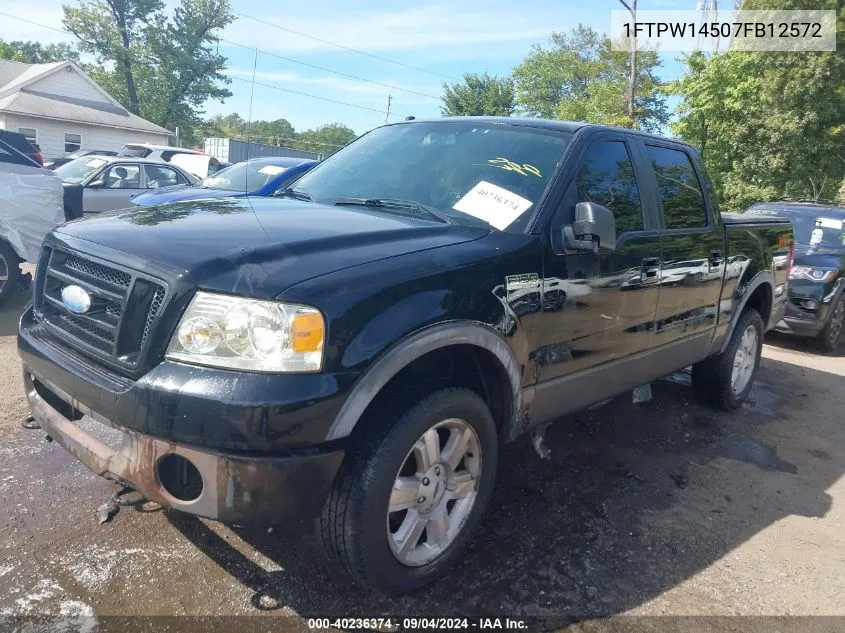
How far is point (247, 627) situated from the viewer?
2482 millimetres

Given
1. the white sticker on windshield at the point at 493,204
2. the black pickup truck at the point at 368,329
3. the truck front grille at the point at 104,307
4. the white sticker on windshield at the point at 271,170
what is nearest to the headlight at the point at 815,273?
the black pickup truck at the point at 368,329

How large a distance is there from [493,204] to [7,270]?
232 inches

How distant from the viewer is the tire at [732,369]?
519 centimetres

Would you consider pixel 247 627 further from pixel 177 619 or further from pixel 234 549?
pixel 234 549

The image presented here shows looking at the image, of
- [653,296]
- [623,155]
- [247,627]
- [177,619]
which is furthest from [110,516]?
[623,155]

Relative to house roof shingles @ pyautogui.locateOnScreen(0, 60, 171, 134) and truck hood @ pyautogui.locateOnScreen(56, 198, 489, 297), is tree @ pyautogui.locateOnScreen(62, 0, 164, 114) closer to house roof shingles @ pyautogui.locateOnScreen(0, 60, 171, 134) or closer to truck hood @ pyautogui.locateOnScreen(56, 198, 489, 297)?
house roof shingles @ pyautogui.locateOnScreen(0, 60, 171, 134)

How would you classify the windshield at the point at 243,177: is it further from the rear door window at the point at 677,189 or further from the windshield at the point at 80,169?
the rear door window at the point at 677,189

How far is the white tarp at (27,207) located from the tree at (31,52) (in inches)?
2099

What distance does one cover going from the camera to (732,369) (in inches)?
208

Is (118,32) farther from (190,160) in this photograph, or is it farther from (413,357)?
(413,357)

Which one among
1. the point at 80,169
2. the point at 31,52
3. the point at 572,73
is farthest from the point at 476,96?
the point at 31,52

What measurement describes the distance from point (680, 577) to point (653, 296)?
59.6 inches

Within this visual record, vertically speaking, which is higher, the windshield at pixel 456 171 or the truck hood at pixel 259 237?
the windshield at pixel 456 171

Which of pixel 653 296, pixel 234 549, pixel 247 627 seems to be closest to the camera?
pixel 247 627
